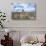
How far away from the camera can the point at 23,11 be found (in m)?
5.39

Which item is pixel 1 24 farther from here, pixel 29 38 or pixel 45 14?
pixel 45 14

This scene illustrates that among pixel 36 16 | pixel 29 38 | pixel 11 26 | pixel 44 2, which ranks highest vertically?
pixel 44 2

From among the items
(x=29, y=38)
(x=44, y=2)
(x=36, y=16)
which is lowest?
(x=29, y=38)

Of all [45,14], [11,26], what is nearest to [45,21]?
[45,14]

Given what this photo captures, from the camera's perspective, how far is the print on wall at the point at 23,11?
5.36 metres

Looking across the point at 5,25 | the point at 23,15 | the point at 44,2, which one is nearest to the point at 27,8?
the point at 23,15

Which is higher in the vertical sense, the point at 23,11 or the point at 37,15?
the point at 23,11

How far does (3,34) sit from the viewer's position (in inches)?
213

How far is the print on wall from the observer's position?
5359 millimetres

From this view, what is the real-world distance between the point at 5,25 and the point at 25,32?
0.74m

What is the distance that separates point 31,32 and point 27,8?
0.84 meters

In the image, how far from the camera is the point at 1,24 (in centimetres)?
536

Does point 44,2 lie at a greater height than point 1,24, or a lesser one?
greater

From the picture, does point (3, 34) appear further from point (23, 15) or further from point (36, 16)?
point (36, 16)
